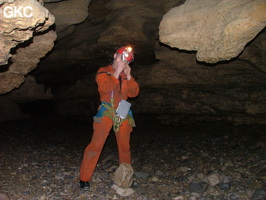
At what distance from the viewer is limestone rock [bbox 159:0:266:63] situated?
3585mm

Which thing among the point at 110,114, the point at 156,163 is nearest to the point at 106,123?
the point at 110,114

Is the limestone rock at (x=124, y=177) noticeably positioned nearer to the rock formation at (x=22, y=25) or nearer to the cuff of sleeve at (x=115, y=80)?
the cuff of sleeve at (x=115, y=80)

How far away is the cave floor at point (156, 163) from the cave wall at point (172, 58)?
0.70 metres

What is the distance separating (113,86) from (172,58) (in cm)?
245

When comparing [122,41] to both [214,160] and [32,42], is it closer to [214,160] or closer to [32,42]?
[32,42]

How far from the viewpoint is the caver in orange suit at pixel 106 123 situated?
14.9ft

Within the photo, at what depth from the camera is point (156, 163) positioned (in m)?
5.86

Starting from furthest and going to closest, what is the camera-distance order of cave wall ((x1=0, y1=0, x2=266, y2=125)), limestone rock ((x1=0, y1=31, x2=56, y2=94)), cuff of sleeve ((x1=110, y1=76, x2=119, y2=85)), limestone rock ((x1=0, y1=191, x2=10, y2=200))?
1. limestone rock ((x1=0, y1=31, x2=56, y2=94))
2. cuff of sleeve ((x1=110, y1=76, x2=119, y2=85))
3. cave wall ((x1=0, y1=0, x2=266, y2=125))
4. limestone rock ((x1=0, y1=191, x2=10, y2=200))

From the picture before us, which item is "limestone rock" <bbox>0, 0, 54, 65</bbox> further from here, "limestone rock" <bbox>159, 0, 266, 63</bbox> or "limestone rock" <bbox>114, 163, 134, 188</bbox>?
"limestone rock" <bbox>114, 163, 134, 188</bbox>

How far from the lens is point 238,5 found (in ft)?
12.2

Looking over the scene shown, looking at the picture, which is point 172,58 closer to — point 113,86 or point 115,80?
point 115,80

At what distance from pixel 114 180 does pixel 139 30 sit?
3.44 metres

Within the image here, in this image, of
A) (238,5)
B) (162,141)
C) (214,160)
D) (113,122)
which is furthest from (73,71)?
(238,5)
